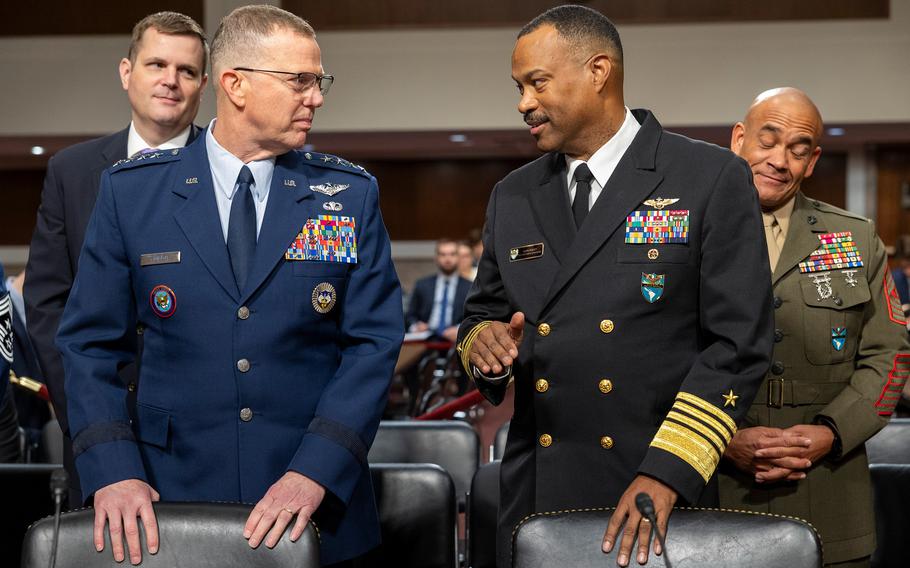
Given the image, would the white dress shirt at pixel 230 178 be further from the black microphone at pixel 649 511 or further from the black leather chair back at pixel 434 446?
the black leather chair back at pixel 434 446

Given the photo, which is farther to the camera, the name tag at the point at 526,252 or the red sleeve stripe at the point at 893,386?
the red sleeve stripe at the point at 893,386

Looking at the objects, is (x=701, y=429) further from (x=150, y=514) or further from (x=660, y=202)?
(x=150, y=514)

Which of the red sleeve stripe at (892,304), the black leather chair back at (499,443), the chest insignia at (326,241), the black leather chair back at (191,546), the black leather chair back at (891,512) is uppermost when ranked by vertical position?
the chest insignia at (326,241)

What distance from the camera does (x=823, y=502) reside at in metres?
2.40

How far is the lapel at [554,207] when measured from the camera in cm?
210

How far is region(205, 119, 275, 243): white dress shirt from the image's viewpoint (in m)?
2.13

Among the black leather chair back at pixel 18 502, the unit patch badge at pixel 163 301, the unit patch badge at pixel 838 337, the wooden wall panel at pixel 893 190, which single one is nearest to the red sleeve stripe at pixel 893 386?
the unit patch badge at pixel 838 337

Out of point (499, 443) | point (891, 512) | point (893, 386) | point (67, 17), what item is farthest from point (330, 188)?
point (67, 17)

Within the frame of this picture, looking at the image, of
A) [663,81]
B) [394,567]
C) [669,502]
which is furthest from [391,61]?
[669,502]

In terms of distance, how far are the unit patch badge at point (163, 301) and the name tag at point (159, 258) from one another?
0.15 feet

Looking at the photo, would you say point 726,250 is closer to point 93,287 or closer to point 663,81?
point 93,287

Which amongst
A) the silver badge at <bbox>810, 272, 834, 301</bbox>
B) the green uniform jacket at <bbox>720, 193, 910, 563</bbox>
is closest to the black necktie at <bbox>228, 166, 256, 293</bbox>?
the green uniform jacket at <bbox>720, 193, 910, 563</bbox>

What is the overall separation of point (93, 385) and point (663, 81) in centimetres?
1015

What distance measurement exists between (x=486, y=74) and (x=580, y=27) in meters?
9.76
